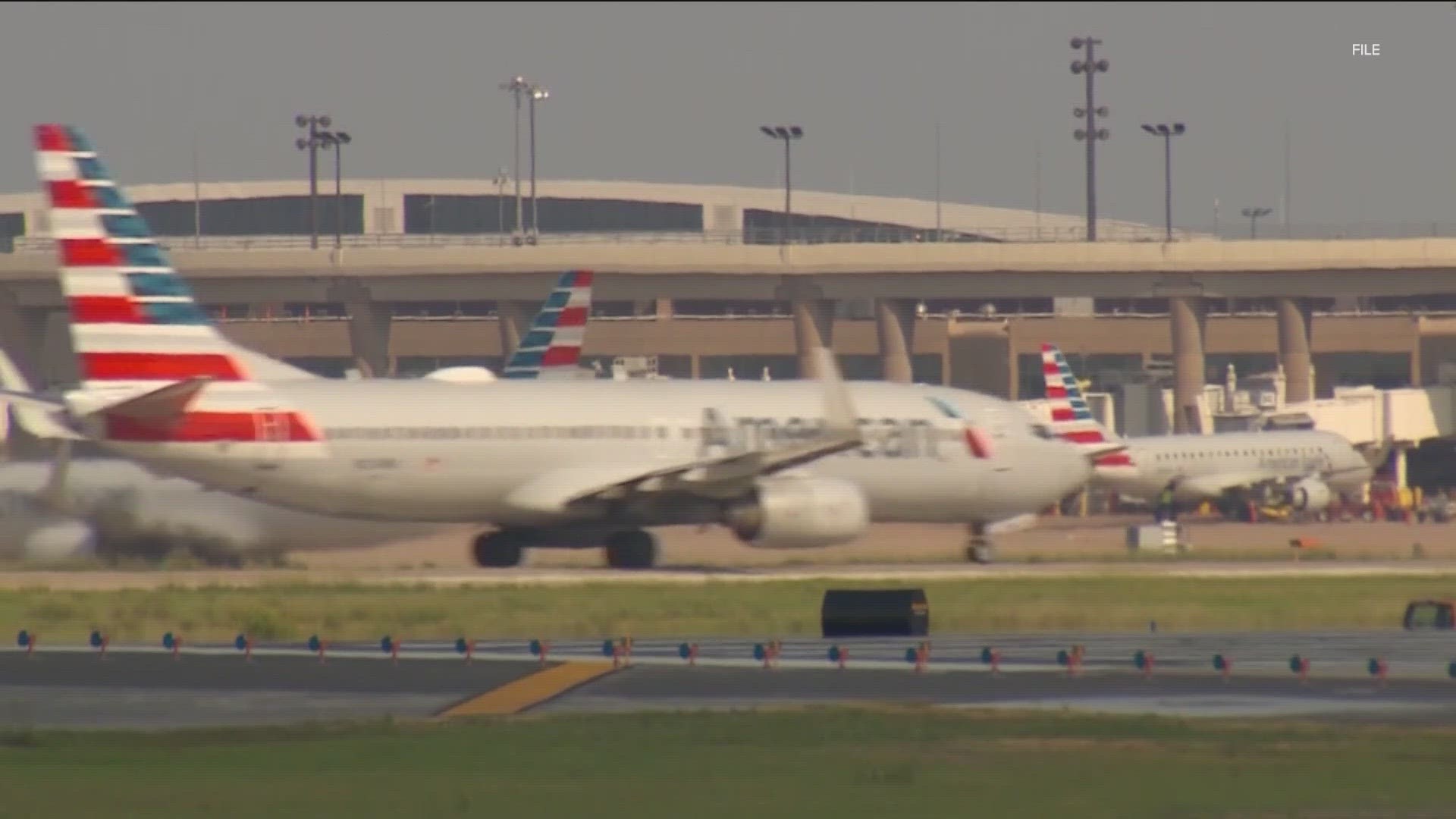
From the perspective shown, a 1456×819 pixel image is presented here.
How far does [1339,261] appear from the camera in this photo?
85.4m

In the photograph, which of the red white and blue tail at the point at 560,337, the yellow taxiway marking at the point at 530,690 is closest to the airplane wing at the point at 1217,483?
the red white and blue tail at the point at 560,337

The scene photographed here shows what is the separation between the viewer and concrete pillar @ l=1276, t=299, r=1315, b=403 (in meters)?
91.1

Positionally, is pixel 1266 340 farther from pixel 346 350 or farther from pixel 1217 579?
pixel 1217 579

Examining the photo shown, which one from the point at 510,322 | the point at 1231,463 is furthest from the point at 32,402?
the point at 510,322

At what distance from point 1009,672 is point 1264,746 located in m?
6.22

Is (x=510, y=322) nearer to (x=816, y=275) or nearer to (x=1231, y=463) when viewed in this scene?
(x=816, y=275)

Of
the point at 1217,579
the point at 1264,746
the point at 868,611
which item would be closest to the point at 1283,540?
the point at 1217,579

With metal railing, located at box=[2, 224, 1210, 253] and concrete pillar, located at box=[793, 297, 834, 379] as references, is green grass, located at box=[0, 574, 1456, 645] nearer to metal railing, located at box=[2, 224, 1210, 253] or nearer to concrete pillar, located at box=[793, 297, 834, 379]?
concrete pillar, located at box=[793, 297, 834, 379]

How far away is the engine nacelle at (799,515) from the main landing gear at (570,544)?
6.71 ft

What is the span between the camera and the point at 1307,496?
78.8 meters

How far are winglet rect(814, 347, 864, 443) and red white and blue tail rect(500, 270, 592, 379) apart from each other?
1376 cm

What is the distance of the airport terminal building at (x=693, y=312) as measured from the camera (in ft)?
293

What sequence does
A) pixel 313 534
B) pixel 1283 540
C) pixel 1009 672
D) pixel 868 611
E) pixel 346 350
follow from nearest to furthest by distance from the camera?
pixel 1009 672 → pixel 868 611 → pixel 313 534 → pixel 1283 540 → pixel 346 350

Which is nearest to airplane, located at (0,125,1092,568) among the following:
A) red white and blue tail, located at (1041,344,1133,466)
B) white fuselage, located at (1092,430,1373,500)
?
red white and blue tail, located at (1041,344,1133,466)
